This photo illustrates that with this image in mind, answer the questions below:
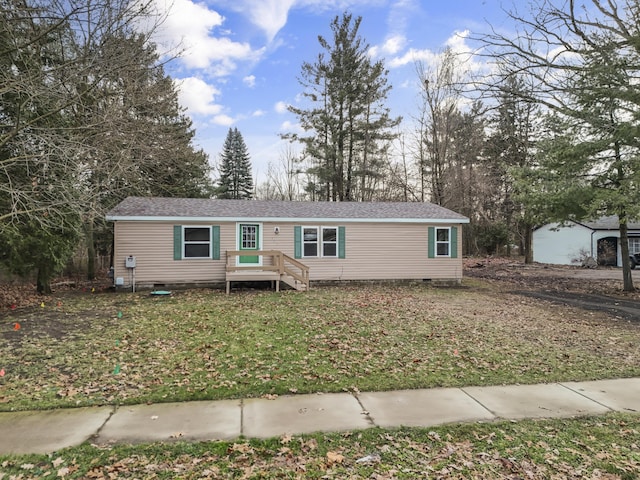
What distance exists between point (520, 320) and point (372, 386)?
5.92 metres

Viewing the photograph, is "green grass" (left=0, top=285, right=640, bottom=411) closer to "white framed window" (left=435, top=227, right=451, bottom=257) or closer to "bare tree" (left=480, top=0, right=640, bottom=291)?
"bare tree" (left=480, top=0, right=640, bottom=291)

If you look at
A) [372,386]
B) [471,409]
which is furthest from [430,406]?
[372,386]

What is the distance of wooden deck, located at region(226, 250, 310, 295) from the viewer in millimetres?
13336

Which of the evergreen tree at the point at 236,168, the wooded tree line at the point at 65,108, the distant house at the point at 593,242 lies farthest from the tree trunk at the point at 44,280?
the distant house at the point at 593,242

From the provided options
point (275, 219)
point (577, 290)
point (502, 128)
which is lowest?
point (577, 290)

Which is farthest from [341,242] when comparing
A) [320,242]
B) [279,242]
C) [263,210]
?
[263,210]

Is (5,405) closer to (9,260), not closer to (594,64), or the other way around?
(9,260)

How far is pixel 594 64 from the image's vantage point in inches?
317

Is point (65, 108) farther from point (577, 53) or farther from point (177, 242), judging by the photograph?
point (577, 53)

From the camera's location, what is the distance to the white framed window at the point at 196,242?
554 inches

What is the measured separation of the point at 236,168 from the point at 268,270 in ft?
84.8

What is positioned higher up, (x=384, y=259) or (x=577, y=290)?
(x=384, y=259)

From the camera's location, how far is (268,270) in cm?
1351

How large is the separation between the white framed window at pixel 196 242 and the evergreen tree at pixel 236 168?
22.3 metres
